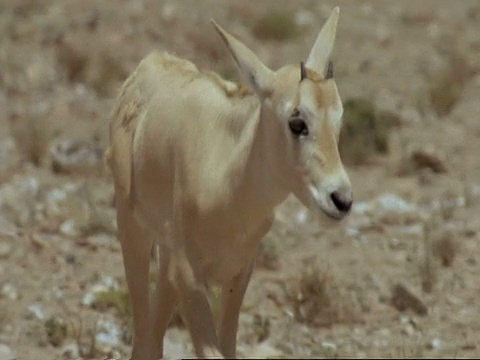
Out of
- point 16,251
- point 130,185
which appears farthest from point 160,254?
point 16,251

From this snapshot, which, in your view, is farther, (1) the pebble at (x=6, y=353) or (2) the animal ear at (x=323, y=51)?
(1) the pebble at (x=6, y=353)

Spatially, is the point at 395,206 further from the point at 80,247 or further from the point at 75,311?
the point at 75,311

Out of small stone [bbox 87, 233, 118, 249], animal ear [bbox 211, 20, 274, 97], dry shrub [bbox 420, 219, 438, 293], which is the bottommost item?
animal ear [bbox 211, 20, 274, 97]

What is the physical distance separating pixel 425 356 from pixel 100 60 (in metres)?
10.0

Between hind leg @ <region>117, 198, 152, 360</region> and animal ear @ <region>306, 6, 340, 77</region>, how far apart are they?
154 centimetres

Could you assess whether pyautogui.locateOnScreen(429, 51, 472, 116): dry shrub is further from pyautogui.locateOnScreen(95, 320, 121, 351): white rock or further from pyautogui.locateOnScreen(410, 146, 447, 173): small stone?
pyautogui.locateOnScreen(95, 320, 121, 351): white rock

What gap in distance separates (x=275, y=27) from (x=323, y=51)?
Answer: 14.6 m

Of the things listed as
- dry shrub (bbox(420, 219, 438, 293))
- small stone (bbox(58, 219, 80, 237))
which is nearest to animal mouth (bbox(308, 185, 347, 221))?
dry shrub (bbox(420, 219, 438, 293))

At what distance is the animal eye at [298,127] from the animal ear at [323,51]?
0.43 meters

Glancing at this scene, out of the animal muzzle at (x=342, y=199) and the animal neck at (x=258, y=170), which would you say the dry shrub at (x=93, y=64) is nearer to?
the animal neck at (x=258, y=170)

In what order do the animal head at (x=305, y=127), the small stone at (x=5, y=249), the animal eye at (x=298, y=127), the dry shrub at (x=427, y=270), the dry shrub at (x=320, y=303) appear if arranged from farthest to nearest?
the small stone at (x=5, y=249), the dry shrub at (x=427, y=270), the dry shrub at (x=320, y=303), the animal eye at (x=298, y=127), the animal head at (x=305, y=127)

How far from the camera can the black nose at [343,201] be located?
6387 mm

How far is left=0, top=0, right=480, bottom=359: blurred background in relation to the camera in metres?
10.4

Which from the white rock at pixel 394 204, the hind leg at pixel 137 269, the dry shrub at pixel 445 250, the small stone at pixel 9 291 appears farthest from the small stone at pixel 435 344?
the white rock at pixel 394 204
